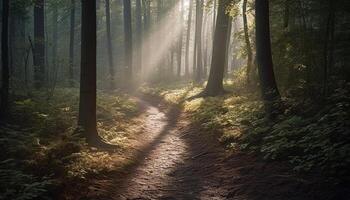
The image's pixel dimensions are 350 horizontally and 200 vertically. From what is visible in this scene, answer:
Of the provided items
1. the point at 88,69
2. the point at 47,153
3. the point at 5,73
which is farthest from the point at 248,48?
the point at 47,153

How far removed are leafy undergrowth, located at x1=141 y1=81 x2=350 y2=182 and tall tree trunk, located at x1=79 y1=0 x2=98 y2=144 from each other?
3.94 metres

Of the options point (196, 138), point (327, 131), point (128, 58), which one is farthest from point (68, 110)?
point (128, 58)

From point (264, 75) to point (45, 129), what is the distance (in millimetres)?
6922

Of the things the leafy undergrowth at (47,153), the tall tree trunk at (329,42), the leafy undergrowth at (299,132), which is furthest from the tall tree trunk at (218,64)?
the tall tree trunk at (329,42)

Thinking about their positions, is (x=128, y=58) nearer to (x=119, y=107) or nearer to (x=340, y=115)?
(x=119, y=107)

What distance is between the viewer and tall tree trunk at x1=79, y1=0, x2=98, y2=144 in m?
9.41

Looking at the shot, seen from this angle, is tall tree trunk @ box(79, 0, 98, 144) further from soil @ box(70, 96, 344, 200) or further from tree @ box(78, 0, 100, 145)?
soil @ box(70, 96, 344, 200)

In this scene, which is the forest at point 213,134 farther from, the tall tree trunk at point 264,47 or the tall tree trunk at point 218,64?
the tall tree trunk at point 218,64

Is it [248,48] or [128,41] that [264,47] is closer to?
[248,48]

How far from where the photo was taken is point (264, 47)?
10.9 m

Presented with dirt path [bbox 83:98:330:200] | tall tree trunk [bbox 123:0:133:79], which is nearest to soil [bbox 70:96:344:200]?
dirt path [bbox 83:98:330:200]

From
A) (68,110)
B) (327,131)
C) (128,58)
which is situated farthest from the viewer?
(128,58)

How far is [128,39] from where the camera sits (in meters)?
31.1

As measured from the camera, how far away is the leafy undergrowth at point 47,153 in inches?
239
